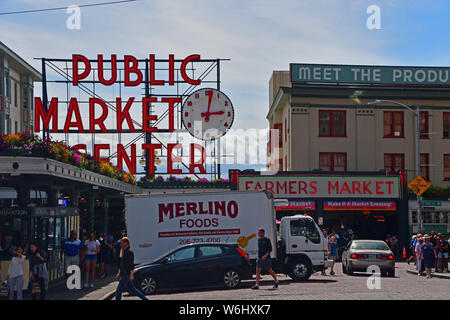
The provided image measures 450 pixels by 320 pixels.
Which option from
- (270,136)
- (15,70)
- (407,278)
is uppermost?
(15,70)

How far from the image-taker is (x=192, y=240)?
1067 inches

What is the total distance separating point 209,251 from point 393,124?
33.4 m

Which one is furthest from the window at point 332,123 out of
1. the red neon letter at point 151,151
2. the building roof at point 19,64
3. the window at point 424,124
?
the building roof at point 19,64

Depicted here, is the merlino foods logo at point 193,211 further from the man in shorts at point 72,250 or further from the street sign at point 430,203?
the street sign at point 430,203

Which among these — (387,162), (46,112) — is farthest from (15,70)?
(387,162)

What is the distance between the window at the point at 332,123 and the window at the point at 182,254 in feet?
102

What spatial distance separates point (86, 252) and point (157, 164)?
23900 millimetres

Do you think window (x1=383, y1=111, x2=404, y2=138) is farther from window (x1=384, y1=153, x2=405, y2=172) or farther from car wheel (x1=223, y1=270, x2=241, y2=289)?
car wheel (x1=223, y1=270, x2=241, y2=289)

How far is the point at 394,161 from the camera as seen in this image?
54156mm

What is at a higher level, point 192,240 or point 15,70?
point 15,70

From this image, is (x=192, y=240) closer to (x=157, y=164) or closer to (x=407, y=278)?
(x=407, y=278)

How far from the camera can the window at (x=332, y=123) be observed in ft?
175

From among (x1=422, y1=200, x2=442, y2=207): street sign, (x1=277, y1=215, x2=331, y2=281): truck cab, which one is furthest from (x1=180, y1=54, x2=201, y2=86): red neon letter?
(x1=277, y1=215, x2=331, y2=281): truck cab

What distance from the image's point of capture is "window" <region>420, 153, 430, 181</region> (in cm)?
5397
